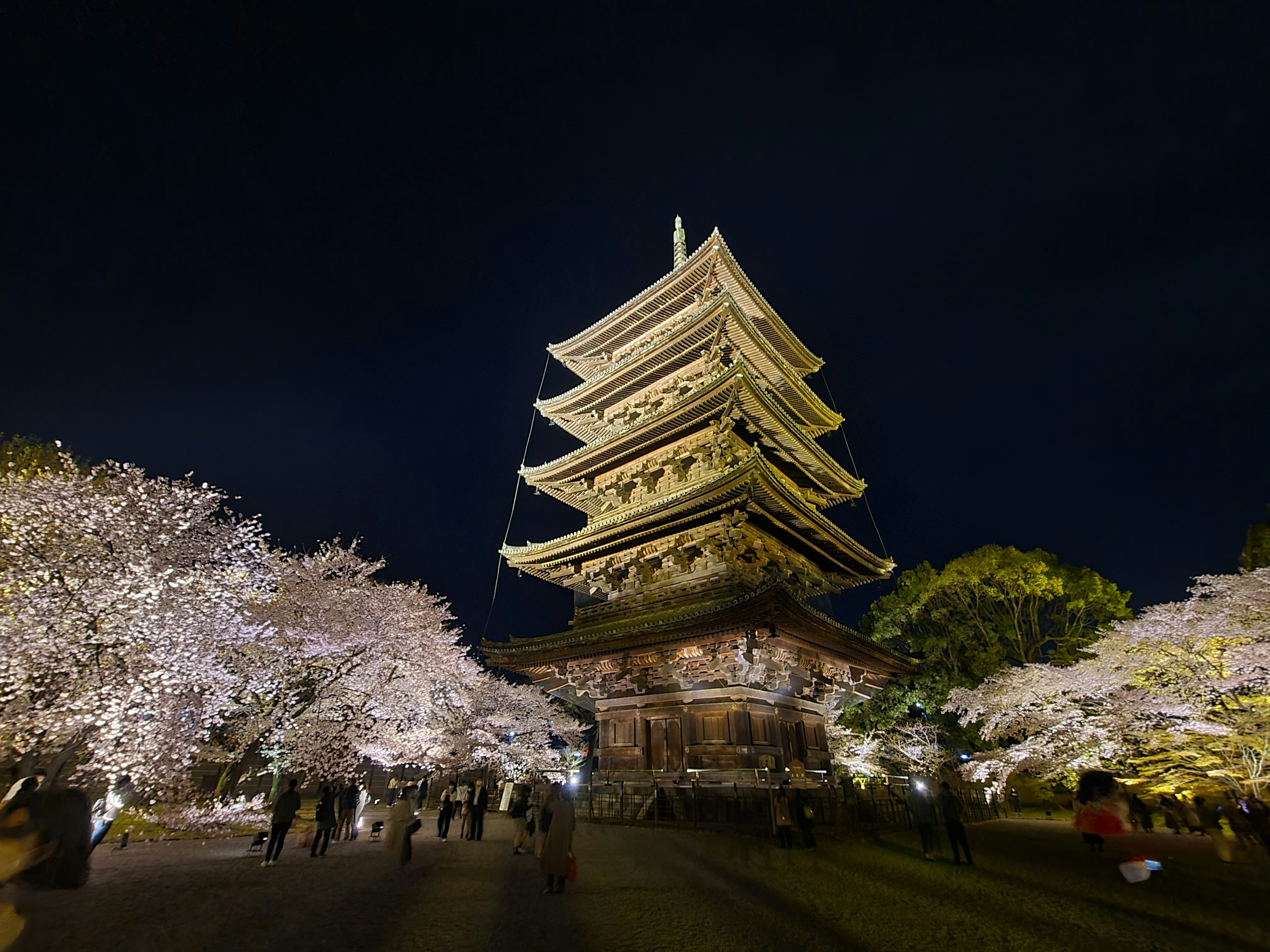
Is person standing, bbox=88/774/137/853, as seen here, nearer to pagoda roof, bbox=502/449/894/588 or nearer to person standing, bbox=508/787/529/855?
person standing, bbox=508/787/529/855

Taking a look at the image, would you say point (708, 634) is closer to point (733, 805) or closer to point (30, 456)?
point (733, 805)

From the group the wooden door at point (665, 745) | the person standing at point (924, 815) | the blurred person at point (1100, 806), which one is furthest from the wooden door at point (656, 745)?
the blurred person at point (1100, 806)

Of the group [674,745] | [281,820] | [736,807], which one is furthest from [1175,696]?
[281,820]

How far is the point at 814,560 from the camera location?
22172 millimetres

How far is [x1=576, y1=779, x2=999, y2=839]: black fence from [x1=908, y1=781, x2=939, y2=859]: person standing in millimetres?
2130

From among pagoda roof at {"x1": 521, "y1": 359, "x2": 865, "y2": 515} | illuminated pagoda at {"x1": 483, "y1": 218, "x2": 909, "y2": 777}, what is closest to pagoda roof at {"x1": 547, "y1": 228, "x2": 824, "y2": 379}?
→ illuminated pagoda at {"x1": 483, "y1": 218, "x2": 909, "y2": 777}

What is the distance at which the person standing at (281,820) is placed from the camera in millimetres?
9453

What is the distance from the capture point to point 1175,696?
13.3 metres

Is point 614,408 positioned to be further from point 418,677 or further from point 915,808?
point 915,808

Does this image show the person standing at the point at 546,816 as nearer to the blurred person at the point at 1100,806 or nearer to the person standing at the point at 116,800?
the person standing at the point at 116,800

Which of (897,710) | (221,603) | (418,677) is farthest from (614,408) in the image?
(897,710)

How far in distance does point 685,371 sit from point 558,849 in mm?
18599

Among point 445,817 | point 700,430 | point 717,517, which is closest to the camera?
point 445,817

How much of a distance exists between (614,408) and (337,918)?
2083 cm
